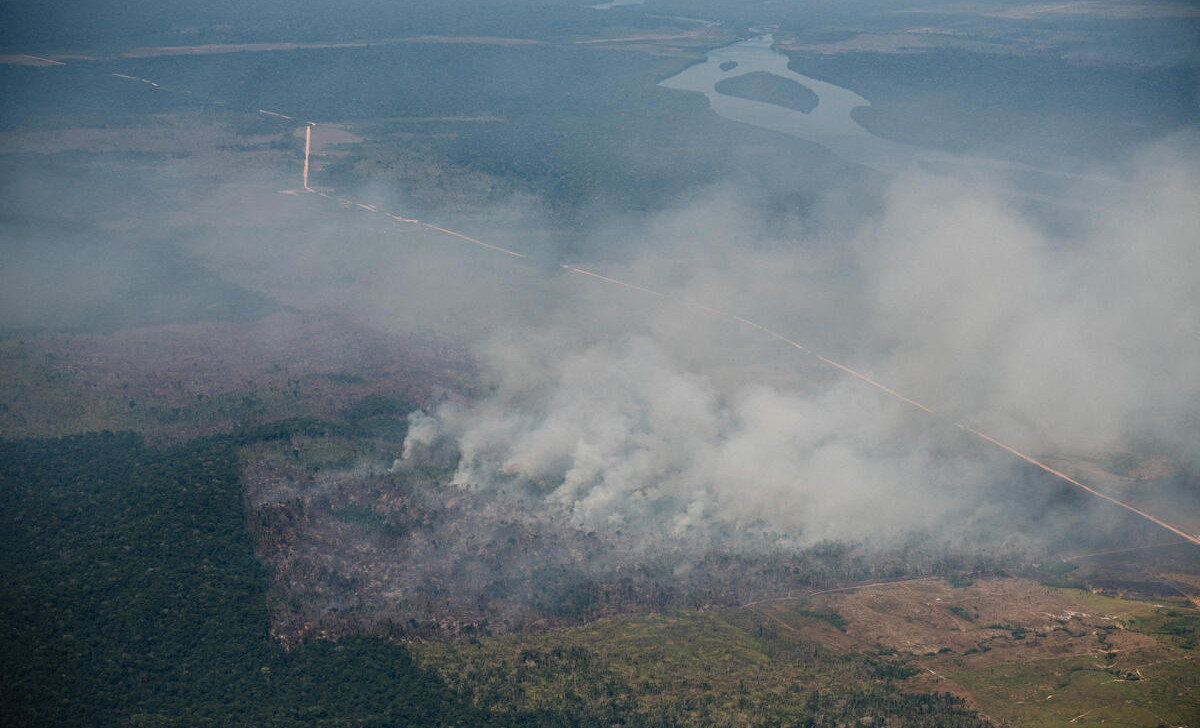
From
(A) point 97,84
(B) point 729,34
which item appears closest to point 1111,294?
(A) point 97,84

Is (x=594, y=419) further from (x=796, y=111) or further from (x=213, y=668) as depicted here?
(x=796, y=111)

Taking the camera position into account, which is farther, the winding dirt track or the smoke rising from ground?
the winding dirt track

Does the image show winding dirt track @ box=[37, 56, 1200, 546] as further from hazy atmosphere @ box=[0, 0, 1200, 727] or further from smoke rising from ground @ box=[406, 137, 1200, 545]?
smoke rising from ground @ box=[406, 137, 1200, 545]

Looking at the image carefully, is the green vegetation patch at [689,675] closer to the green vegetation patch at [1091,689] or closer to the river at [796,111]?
the green vegetation patch at [1091,689]

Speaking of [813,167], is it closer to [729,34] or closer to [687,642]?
[687,642]

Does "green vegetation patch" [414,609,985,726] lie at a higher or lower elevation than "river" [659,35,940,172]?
lower

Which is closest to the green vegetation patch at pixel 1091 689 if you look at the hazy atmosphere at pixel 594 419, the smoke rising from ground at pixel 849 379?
the hazy atmosphere at pixel 594 419

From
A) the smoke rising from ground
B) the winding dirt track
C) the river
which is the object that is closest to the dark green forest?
the smoke rising from ground
